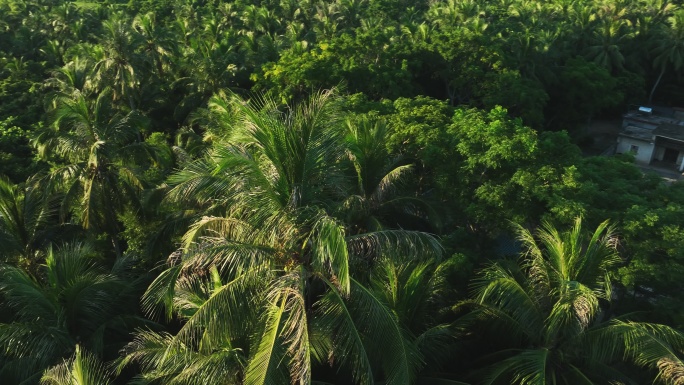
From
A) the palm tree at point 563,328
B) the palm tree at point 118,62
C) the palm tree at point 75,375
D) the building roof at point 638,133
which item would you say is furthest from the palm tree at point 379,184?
the building roof at point 638,133

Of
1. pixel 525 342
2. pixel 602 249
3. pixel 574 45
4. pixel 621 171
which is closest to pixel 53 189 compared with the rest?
pixel 525 342

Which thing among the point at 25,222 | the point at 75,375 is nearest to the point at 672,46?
the point at 25,222

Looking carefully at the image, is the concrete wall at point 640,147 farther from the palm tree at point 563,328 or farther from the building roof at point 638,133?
the palm tree at point 563,328

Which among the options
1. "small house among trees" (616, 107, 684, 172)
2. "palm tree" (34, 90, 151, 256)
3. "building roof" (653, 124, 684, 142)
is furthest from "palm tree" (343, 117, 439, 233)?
"building roof" (653, 124, 684, 142)

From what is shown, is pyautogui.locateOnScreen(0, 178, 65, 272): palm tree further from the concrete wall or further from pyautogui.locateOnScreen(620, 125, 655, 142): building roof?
pyautogui.locateOnScreen(620, 125, 655, 142): building roof

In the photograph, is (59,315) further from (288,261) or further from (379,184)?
(379,184)

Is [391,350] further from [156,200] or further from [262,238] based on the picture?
[156,200]

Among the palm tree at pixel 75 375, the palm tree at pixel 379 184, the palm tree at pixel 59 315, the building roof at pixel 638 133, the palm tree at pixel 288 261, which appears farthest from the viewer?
the building roof at pixel 638 133
